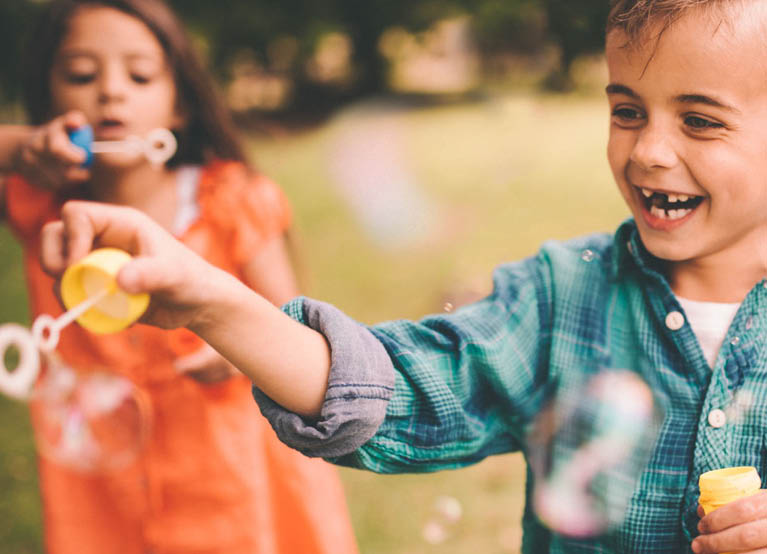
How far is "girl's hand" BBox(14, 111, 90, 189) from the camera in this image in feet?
4.85

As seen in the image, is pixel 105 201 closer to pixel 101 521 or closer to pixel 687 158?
pixel 101 521

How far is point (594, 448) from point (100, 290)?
26.5 inches

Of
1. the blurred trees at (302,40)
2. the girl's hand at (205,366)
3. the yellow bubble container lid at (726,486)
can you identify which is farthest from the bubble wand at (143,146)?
the blurred trees at (302,40)

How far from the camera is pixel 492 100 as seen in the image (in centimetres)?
762

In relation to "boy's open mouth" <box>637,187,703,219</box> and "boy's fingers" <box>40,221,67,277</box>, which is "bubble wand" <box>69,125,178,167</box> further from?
"boy's open mouth" <box>637,187,703,219</box>

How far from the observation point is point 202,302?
0.83 meters

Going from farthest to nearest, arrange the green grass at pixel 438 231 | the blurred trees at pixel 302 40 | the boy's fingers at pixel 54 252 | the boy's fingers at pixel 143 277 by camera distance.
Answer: the blurred trees at pixel 302 40
the green grass at pixel 438 231
the boy's fingers at pixel 54 252
the boy's fingers at pixel 143 277

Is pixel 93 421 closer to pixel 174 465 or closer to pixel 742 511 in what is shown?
pixel 174 465

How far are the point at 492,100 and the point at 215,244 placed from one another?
6.25 m

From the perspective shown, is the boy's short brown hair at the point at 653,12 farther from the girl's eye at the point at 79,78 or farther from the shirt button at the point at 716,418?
the girl's eye at the point at 79,78

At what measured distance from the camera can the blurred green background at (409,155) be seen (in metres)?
2.65

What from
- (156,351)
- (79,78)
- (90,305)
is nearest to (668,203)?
(90,305)

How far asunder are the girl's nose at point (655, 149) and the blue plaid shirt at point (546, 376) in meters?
0.17

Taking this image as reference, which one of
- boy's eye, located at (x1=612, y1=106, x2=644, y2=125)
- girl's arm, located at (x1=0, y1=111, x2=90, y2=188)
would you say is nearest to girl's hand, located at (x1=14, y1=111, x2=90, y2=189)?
girl's arm, located at (x1=0, y1=111, x2=90, y2=188)
